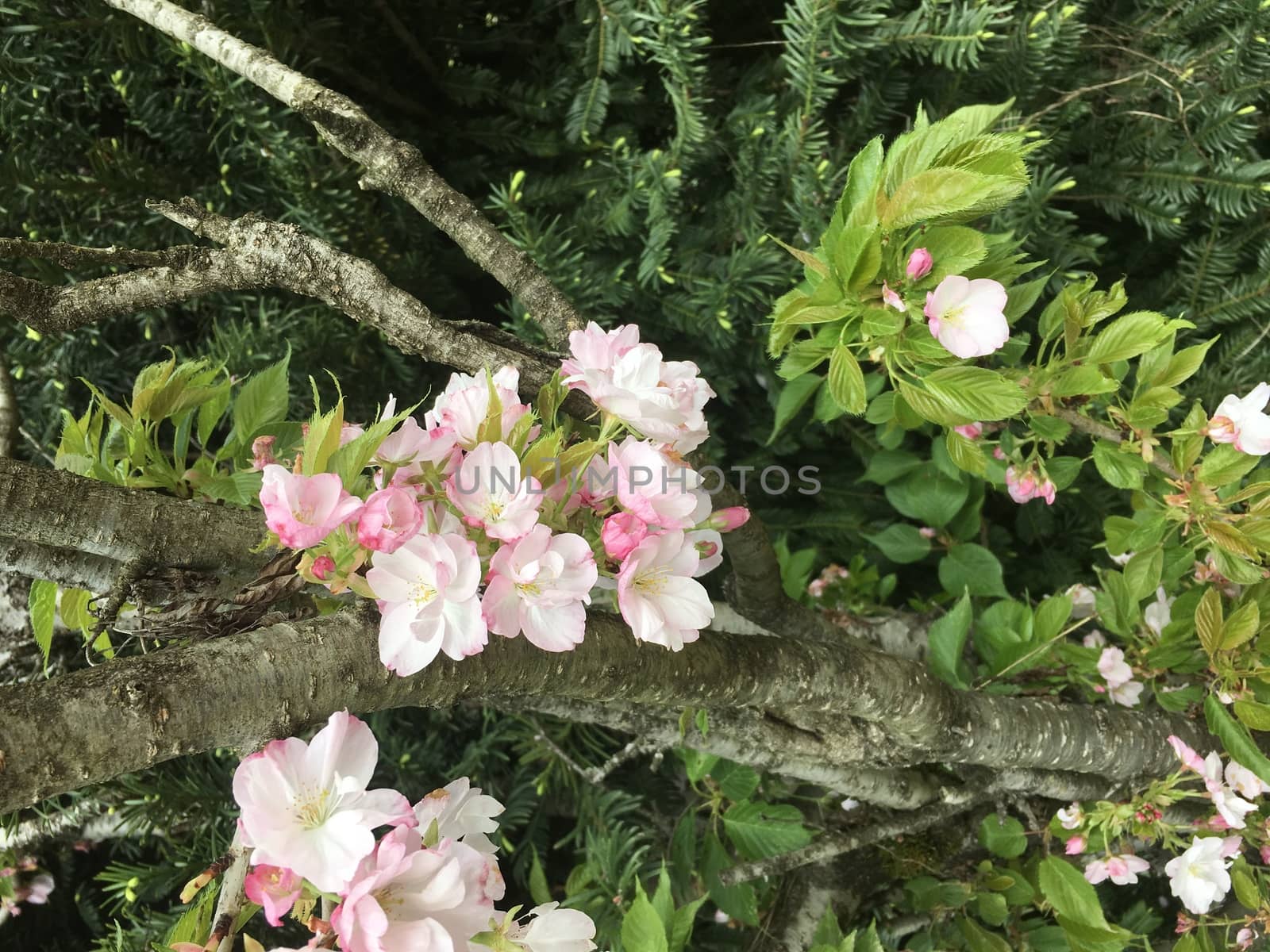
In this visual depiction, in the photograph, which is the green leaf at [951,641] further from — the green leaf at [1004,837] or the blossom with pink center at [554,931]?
the blossom with pink center at [554,931]

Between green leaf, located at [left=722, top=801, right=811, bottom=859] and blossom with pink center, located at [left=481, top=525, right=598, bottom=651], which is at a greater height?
blossom with pink center, located at [left=481, top=525, right=598, bottom=651]

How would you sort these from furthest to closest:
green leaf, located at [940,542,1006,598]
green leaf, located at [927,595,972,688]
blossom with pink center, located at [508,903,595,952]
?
1. green leaf, located at [940,542,1006,598]
2. green leaf, located at [927,595,972,688]
3. blossom with pink center, located at [508,903,595,952]

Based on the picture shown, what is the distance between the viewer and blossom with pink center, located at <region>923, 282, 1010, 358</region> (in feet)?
1.96

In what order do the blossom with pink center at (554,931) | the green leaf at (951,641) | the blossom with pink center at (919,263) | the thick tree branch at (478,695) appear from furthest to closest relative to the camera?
the green leaf at (951,641)
the blossom with pink center at (919,263)
the blossom with pink center at (554,931)
the thick tree branch at (478,695)

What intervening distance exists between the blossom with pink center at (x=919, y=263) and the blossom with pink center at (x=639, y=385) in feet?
0.61

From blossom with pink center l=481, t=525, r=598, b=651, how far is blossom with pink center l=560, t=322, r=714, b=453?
89 mm

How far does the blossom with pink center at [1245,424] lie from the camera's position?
0.73m

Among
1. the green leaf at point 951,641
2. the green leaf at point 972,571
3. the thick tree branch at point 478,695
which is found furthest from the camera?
the green leaf at point 972,571

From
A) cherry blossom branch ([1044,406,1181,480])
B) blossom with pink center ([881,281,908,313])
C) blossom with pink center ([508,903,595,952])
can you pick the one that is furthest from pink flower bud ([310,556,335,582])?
cherry blossom branch ([1044,406,1181,480])

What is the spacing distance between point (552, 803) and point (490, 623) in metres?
1.02

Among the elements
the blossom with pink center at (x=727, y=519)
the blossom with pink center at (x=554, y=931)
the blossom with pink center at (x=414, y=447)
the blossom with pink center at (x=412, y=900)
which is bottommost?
the blossom with pink center at (x=554, y=931)

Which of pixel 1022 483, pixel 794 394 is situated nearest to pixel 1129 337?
pixel 1022 483

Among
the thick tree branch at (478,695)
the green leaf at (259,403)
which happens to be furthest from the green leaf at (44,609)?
the thick tree branch at (478,695)

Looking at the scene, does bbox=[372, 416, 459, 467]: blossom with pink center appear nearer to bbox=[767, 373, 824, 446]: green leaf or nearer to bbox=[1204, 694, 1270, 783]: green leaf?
bbox=[767, 373, 824, 446]: green leaf
